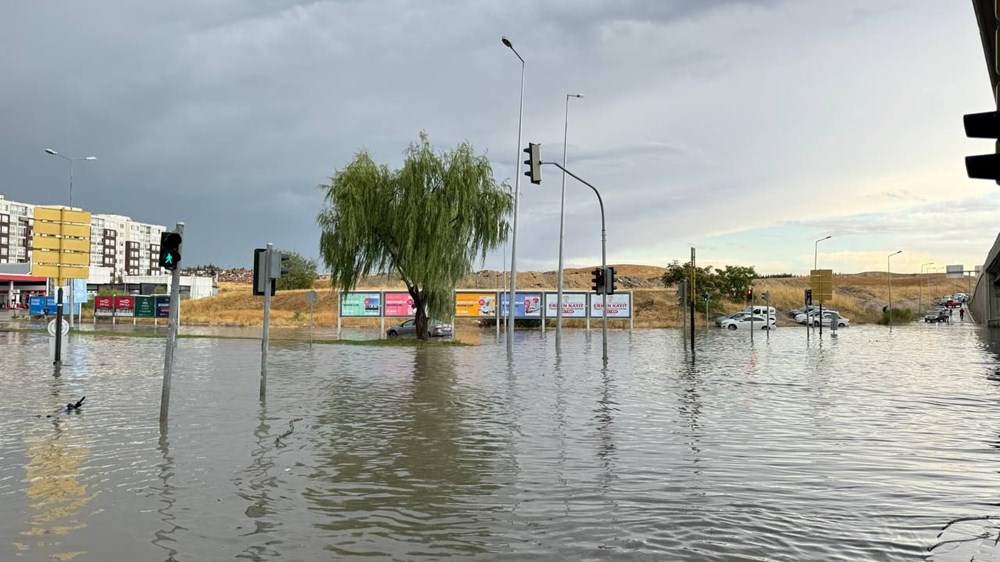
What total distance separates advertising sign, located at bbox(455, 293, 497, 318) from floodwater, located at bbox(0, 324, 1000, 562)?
120 feet

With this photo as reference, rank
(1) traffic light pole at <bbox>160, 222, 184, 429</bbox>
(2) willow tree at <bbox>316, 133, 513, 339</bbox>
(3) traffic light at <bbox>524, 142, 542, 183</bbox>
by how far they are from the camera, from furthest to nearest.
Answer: (2) willow tree at <bbox>316, 133, 513, 339</bbox>, (3) traffic light at <bbox>524, 142, 542, 183</bbox>, (1) traffic light pole at <bbox>160, 222, 184, 429</bbox>

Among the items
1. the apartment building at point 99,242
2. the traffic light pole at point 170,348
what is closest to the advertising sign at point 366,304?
the traffic light pole at point 170,348

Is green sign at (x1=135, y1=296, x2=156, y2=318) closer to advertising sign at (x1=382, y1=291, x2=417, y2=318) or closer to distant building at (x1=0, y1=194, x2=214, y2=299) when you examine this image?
advertising sign at (x1=382, y1=291, x2=417, y2=318)

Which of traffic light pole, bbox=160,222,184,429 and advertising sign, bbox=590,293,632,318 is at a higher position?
advertising sign, bbox=590,293,632,318

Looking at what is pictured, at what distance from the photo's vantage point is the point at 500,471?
8.05 metres

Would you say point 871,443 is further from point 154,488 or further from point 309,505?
point 154,488

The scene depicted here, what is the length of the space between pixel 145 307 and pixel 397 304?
86.4 feet

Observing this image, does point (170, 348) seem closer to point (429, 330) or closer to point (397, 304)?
point (429, 330)

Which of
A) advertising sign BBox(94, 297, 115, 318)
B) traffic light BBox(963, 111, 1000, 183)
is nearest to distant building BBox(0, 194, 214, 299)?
advertising sign BBox(94, 297, 115, 318)

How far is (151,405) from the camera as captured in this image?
44.0 feet

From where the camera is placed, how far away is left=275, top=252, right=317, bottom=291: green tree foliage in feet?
437

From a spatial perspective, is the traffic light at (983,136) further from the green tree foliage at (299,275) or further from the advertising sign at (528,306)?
the green tree foliage at (299,275)

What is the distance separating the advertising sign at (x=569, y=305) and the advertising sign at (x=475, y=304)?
444 cm

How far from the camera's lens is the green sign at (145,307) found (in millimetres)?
65125
